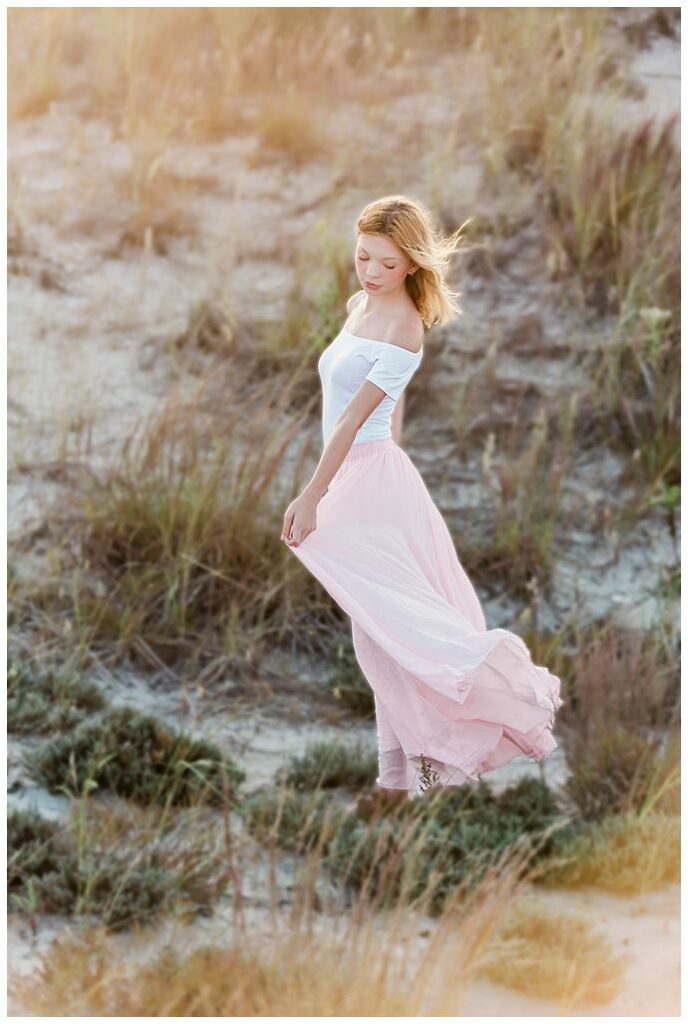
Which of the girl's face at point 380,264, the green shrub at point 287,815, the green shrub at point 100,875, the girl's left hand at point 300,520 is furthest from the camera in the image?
the green shrub at point 287,815

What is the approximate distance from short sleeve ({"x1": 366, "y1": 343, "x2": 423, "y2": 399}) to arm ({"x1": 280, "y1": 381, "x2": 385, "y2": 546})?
0.02m

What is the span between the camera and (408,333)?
119 inches

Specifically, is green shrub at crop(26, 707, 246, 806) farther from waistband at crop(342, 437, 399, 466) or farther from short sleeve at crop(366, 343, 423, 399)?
short sleeve at crop(366, 343, 423, 399)

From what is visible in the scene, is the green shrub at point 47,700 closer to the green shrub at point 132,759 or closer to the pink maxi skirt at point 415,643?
the green shrub at point 132,759

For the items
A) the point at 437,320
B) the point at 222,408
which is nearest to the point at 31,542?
the point at 222,408

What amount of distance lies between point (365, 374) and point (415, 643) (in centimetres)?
55

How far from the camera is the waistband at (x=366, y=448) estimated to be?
10.1 feet

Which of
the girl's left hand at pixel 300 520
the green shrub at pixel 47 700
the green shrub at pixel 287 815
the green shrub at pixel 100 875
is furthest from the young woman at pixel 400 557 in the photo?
the green shrub at pixel 47 700

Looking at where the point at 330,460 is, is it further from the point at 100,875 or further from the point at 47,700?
the point at 47,700

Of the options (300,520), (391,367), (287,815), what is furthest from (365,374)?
(287,815)

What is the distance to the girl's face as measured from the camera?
9.87 feet

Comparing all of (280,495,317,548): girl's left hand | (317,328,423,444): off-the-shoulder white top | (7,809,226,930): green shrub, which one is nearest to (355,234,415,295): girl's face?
(317,328,423,444): off-the-shoulder white top

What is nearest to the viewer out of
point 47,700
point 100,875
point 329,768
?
point 100,875

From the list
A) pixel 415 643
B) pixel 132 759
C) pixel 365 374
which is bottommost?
pixel 132 759
